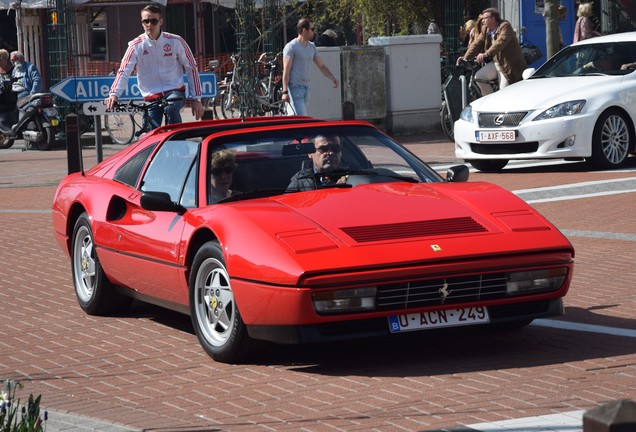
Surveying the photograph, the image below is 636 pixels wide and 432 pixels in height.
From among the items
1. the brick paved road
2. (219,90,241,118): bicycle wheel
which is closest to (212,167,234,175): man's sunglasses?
the brick paved road

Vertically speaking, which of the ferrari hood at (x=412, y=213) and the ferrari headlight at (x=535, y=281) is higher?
the ferrari hood at (x=412, y=213)

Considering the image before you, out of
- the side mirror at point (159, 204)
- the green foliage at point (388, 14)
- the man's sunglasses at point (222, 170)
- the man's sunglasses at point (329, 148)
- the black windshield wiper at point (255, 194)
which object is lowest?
the side mirror at point (159, 204)

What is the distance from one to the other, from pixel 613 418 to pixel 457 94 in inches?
720

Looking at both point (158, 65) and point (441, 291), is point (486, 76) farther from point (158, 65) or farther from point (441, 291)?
point (441, 291)

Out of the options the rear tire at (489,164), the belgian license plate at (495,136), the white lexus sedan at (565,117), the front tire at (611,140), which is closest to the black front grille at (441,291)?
the white lexus sedan at (565,117)

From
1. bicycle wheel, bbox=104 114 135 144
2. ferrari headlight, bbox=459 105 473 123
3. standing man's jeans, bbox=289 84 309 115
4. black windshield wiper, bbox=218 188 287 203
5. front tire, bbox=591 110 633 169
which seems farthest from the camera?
bicycle wheel, bbox=104 114 135 144

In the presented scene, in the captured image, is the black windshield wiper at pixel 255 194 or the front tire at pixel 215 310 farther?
the black windshield wiper at pixel 255 194

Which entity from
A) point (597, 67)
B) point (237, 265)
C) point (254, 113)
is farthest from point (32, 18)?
point (237, 265)

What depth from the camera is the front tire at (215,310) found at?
703cm

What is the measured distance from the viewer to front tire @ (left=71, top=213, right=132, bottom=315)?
880 centimetres

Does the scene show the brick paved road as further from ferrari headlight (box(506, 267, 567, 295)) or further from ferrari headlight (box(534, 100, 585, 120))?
ferrari headlight (box(534, 100, 585, 120))

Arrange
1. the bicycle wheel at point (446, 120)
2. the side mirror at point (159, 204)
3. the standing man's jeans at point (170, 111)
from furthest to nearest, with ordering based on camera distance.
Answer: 1. the bicycle wheel at point (446, 120)
2. the standing man's jeans at point (170, 111)
3. the side mirror at point (159, 204)

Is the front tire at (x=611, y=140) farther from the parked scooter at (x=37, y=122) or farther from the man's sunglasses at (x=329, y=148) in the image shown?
the parked scooter at (x=37, y=122)

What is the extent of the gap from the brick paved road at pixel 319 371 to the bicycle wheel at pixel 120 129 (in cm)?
1504
